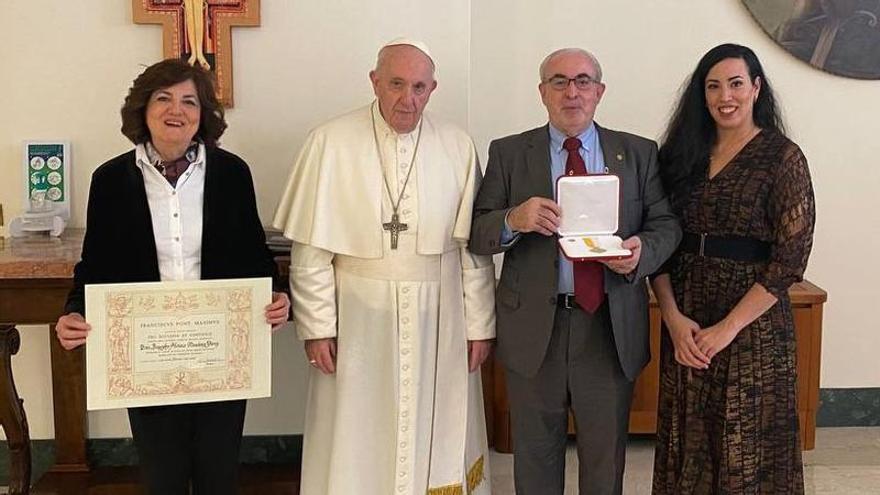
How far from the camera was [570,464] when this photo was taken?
3906 mm

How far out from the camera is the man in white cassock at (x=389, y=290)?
273 centimetres

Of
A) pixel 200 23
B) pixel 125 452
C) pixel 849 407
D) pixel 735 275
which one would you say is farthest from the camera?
pixel 849 407

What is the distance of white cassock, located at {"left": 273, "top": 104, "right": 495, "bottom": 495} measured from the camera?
2736 mm

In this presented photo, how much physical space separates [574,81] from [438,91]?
3.06 feet

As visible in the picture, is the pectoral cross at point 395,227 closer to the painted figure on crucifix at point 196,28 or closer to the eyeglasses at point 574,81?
the eyeglasses at point 574,81

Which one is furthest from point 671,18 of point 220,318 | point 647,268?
point 220,318

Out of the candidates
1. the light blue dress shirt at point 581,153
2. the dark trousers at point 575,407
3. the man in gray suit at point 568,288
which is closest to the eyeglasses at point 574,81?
the man in gray suit at point 568,288

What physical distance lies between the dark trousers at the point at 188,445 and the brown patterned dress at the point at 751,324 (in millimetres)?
1356

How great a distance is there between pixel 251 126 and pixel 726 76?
5.78ft

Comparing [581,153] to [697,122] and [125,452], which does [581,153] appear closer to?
[697,122]

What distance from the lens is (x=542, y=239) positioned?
2.61 meters

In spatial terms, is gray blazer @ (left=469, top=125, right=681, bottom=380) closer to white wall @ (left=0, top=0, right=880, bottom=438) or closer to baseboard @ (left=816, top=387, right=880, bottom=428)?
white wall @ (left=0, top=0, right=880, bottom=438)

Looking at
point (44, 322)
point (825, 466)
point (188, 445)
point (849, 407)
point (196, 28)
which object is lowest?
point (825, 466)

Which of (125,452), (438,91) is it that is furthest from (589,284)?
(125,452)
